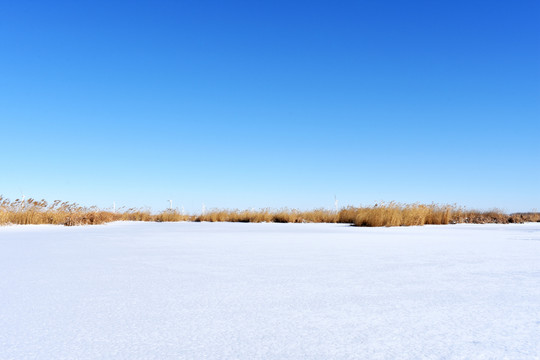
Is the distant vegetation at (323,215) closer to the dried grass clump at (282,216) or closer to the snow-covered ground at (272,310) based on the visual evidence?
the dried grass clump at (282,216)

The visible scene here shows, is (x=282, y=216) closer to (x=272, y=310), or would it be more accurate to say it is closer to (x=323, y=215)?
(x=323, y=215)

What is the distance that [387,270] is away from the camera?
93.2 inches

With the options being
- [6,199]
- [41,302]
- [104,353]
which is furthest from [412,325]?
[6,199]

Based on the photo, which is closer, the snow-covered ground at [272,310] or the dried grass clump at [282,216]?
the snow-covered ground at [272,310]

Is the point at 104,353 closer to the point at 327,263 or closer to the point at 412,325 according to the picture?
the point at 412,325

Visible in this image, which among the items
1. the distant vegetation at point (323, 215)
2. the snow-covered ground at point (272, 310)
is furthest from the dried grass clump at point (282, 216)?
the snow-covered ground at point (272, 310)

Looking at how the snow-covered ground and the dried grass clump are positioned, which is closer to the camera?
the snow-covered ground

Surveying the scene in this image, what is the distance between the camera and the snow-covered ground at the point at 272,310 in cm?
105

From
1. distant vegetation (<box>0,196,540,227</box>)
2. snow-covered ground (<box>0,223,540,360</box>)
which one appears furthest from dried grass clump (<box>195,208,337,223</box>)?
snow-covered ground (<box>0,223,540,360</box>)

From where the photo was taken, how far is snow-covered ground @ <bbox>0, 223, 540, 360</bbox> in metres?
1.05

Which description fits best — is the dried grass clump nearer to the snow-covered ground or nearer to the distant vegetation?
the distant vegetation

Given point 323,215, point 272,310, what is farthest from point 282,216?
point 272,310

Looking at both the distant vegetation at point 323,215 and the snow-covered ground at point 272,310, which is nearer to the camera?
the snow-covered ground at point 272,310

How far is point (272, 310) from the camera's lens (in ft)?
4.74
